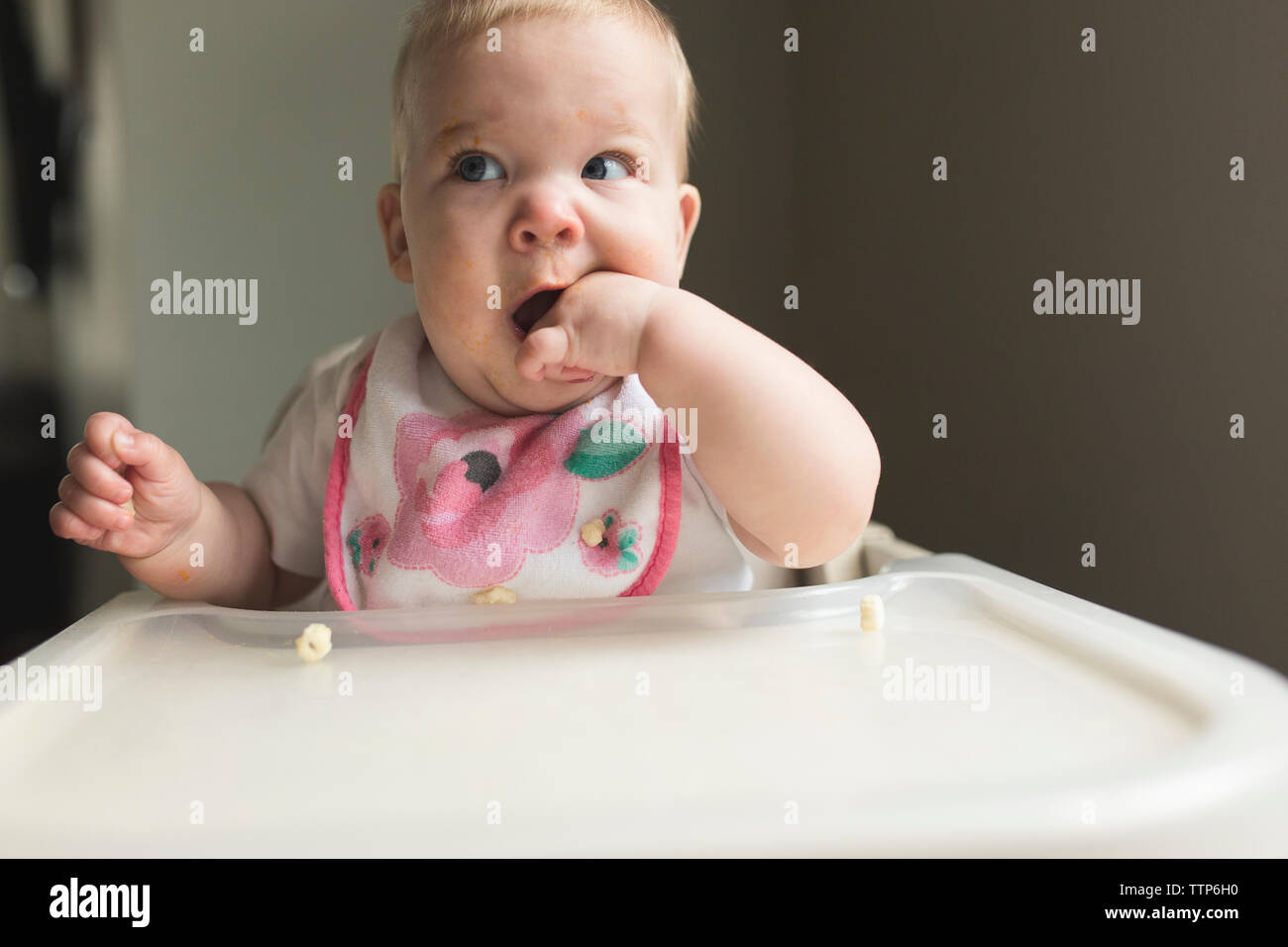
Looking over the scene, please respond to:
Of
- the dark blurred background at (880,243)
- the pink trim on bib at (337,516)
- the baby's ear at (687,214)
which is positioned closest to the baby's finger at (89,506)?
the pink trim on bib at (337,516)

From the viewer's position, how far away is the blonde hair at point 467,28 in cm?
72

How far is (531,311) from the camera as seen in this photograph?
2.32ft

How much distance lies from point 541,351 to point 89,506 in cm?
31

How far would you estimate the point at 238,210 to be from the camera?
1.19 metres

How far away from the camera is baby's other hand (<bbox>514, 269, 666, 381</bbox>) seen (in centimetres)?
60

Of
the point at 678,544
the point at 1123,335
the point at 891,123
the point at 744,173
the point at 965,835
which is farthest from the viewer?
the point at 744,173

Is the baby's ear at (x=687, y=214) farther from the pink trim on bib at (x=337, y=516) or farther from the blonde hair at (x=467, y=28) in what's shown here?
the pink trim on bib at (x=337, y=516)

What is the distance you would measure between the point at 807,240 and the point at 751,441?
0.80 meters

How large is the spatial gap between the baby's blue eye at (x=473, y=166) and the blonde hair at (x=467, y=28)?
8 cm

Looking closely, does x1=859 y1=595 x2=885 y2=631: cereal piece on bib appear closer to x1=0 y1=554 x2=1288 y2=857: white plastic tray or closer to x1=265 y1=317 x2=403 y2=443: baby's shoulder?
x1=0 y1=554 x2=1288 y2=857: white plastic tray

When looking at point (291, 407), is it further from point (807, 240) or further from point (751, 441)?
point (807, 240)

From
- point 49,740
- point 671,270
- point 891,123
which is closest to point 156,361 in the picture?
point 671,270

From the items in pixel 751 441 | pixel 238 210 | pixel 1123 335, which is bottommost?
pixel 751 441

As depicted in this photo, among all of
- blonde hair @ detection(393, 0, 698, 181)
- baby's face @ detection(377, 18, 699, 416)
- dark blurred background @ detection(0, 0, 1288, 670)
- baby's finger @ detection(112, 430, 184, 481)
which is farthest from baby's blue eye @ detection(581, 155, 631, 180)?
dark blurred background @ detection(0, 0, 1288, 670)
